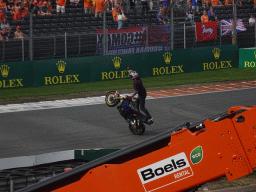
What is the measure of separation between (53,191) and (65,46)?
18.6 metres

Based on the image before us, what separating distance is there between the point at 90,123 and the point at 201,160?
35.4 ft

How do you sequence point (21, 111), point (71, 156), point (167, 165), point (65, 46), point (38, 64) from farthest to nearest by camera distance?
point (65, 46), point (38, 64), point (21, 111), point (71, 156), point (167, 165)

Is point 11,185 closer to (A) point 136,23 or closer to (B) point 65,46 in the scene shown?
(B) point 65,46

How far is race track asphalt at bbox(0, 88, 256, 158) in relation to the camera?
13.0m

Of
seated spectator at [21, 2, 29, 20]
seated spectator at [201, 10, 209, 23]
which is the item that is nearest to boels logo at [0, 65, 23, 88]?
seated spectator at [21, 2, 29, 20]

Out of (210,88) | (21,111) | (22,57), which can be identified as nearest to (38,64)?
(22,57)

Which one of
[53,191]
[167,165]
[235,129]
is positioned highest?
[235,129]

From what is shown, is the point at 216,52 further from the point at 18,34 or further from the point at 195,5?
the point at 18,34

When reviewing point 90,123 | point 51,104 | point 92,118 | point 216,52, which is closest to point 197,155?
point 90,123

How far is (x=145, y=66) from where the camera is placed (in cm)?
2448

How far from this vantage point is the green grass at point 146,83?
2067 centimetres

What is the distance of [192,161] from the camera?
488cm

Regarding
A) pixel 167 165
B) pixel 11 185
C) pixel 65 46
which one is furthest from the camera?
pixel 65 46

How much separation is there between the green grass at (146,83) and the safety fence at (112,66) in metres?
0.35
